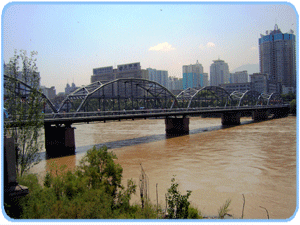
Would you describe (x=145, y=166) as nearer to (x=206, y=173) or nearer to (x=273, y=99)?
(x=206, y=173)

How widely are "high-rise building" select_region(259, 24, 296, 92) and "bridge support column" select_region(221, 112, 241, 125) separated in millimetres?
47134

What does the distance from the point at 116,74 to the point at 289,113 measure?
6108 centimetres

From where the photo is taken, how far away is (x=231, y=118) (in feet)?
222

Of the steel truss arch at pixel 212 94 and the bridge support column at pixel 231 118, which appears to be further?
the steel truss arch at pixel 212 94

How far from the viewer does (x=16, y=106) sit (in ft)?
42.7

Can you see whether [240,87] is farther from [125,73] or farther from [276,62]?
[125,73]

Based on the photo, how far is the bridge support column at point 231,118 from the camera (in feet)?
221

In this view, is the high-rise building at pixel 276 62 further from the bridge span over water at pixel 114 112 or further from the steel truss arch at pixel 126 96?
the steel truss arch at pixel 126 96

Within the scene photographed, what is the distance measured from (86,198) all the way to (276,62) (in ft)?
457

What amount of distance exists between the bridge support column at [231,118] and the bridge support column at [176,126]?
66.1 ft

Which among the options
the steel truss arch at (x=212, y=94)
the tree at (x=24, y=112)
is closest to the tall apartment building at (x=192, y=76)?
the steel truss arch at (x=212, y=94)

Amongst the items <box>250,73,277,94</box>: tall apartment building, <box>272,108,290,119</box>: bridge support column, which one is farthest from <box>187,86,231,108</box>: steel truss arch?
<box>250,73,277,94</box>: tall apartment building

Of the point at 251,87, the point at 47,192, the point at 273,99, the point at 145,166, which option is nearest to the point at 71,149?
the point at 145,166

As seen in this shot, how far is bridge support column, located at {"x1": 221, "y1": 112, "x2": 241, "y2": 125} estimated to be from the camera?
6750cm
